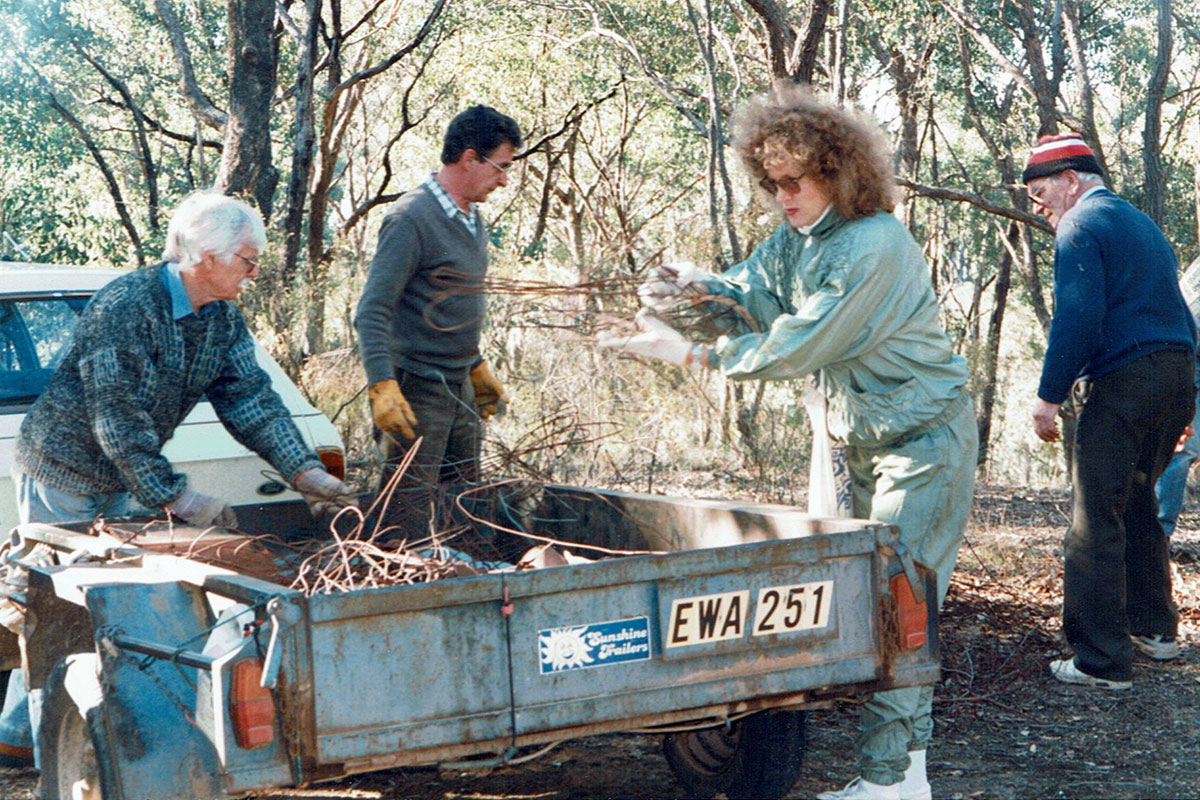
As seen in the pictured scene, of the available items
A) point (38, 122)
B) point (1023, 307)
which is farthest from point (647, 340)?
point (1023, 307)

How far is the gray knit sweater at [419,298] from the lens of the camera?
4.91 meters

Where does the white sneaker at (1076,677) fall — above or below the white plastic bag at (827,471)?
below

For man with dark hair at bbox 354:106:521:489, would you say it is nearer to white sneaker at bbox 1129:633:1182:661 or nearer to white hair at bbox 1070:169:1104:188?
white hair at bbox 1070:169:1104:188

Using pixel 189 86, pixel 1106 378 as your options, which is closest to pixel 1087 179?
pixel 1106 378

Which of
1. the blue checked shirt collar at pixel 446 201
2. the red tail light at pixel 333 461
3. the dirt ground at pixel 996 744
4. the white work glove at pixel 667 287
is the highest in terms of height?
the blue checked shirt collar at pixel 446 201

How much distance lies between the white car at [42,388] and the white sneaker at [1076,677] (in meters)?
2.91

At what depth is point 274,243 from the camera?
10820mm

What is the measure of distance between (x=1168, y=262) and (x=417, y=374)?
2945mm

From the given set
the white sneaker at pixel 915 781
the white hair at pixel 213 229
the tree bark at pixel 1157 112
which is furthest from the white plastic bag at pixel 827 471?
the tree bark at pixel 1157 112

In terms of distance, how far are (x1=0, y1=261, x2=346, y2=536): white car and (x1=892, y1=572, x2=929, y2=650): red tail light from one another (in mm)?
2247

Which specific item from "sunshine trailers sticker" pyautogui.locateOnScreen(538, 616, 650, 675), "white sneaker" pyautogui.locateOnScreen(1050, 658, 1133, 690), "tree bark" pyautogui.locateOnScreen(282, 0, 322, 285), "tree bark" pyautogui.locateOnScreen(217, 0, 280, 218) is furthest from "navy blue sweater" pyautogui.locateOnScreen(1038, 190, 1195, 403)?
"tree bark" pyautogui.locateOnScreen(282, 0, 322, 285)

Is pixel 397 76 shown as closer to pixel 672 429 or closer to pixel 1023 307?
pixel 1023 307

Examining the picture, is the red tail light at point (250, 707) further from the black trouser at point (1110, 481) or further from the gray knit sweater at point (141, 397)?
the black trouser at point (1110, 481)

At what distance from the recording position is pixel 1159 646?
5695 mm
